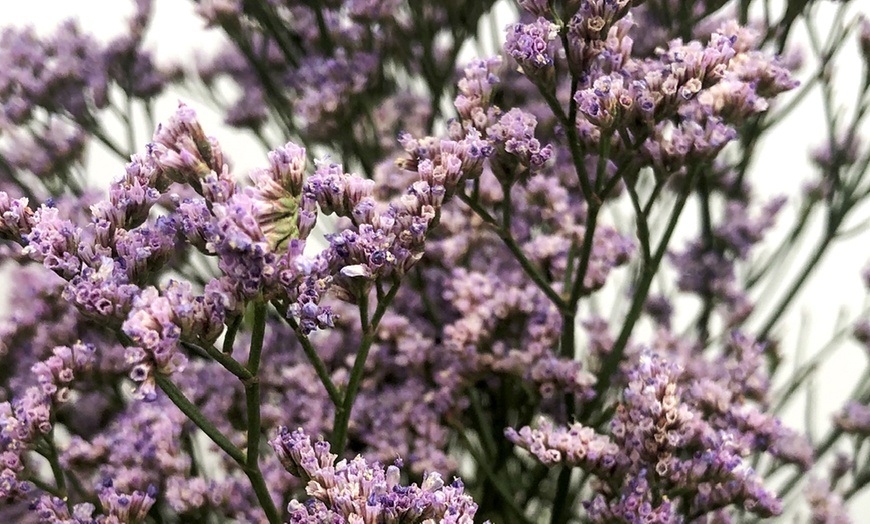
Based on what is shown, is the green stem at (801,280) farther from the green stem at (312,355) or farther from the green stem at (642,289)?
the green stem at (312,355)

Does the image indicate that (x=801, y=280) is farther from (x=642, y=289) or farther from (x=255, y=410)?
(x=255, y=410)

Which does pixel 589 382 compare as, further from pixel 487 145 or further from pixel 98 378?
pixel 98 378

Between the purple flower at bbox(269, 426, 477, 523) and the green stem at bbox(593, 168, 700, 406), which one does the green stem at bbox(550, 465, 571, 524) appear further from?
the purple flower at bbox(269, 426, 477, 523)

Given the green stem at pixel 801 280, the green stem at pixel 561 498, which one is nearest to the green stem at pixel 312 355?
the green stem at pixel 561 498

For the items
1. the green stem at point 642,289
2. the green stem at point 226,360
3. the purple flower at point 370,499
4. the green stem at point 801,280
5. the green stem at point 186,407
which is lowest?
the purple flower at point 370,499

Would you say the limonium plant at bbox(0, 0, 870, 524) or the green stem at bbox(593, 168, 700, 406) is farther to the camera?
the green stem at bbox(593, 168, 700, 406)

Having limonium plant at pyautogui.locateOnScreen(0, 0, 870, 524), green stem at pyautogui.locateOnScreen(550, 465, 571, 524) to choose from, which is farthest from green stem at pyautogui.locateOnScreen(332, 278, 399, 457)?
green stem at pyautogui.locateOnScreen(550, 465, 571, 524)

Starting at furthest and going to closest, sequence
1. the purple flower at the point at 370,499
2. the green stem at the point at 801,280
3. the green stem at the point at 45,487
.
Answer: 1. the green stem at the point at 801,280
2. the green stem at the point at 45,487
3. the purple flower at the point at 370,499

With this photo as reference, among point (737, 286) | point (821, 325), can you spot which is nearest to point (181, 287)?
point (737, 286)

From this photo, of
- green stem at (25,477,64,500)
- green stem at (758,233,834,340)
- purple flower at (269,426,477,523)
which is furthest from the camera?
green stem at (758,233,834,340)
